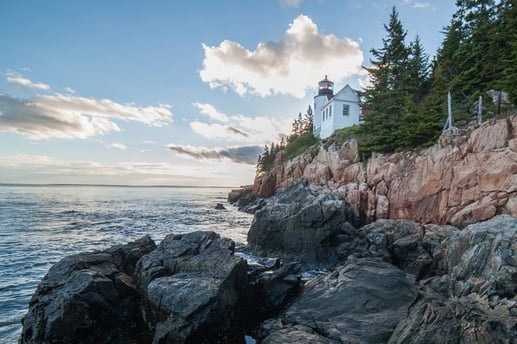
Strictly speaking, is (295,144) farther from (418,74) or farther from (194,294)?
(194,294)

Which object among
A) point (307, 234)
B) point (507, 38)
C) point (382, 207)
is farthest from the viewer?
point (507, 38)

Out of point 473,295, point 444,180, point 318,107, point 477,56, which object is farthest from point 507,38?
point 318,107

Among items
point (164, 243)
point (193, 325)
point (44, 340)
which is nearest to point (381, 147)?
point (164, 243)

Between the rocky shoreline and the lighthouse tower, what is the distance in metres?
36.3

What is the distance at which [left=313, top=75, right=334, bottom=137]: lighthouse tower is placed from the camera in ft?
153

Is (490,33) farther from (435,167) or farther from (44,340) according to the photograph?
(44,340)

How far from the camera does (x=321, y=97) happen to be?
154 ft

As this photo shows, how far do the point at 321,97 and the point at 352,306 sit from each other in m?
42.7

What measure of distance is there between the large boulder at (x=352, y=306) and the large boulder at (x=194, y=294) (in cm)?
165

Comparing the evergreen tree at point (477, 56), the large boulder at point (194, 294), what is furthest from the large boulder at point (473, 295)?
the evergreen tree at point (477, 56)

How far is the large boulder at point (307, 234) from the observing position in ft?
55.7

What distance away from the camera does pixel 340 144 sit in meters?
30.5

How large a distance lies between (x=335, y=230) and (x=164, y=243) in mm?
10837

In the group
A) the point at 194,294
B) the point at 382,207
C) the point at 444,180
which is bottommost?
the point at 194,294
